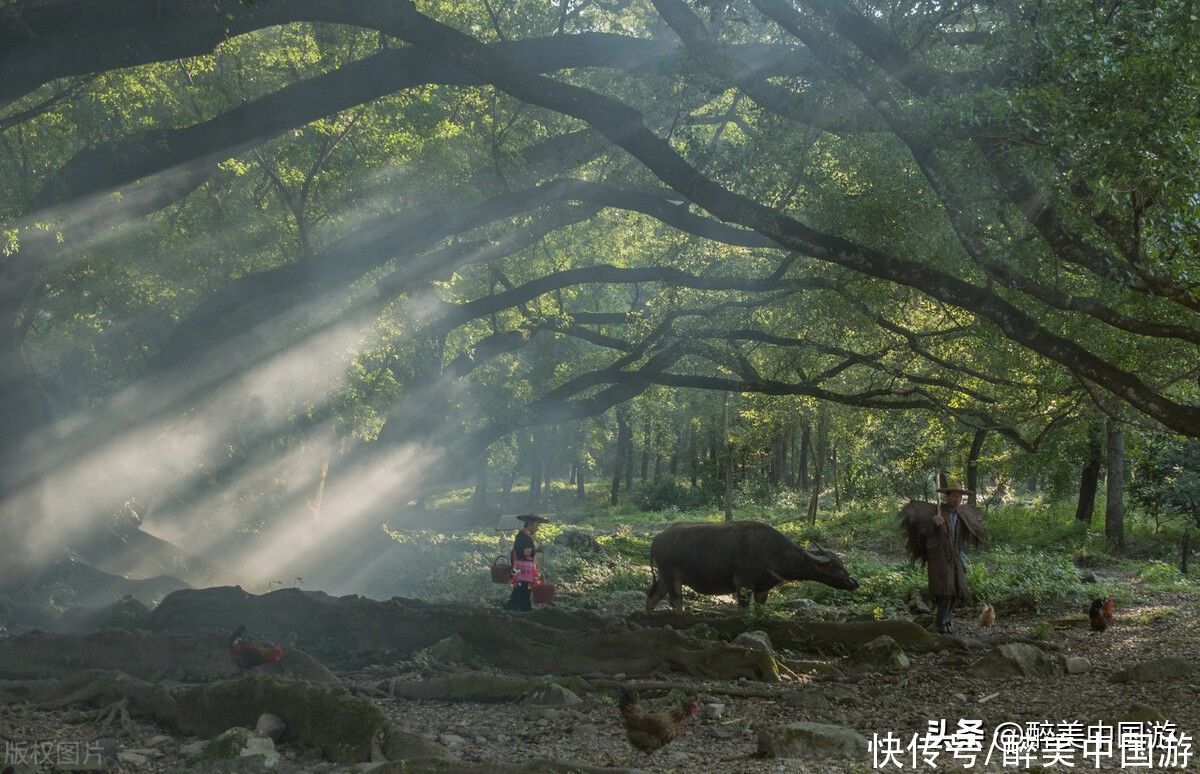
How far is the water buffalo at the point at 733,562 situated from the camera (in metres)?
16.3

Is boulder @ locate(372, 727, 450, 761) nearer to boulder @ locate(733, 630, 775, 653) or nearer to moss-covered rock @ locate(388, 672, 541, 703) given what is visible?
moss-covered rock @ locate(388, 672, 541, 703)

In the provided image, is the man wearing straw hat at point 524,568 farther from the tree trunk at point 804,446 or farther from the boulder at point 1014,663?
the tree trunk at point 804,446

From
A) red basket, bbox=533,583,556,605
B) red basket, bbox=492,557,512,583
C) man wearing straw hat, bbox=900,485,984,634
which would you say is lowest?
red basket, bbox=533,583,556,605

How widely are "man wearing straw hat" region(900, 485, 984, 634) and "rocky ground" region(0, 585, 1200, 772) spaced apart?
1369 millimetres

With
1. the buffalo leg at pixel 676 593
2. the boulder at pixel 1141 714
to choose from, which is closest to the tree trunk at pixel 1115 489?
the buffalo leg at pixel 676 593

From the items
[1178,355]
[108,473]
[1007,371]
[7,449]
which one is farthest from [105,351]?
[1178,355]

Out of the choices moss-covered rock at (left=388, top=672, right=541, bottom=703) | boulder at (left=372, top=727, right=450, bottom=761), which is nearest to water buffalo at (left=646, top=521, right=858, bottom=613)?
moss-covered rock at (left=388, top=672, right=541, bottom=703)

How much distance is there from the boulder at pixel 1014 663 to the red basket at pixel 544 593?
6550mm

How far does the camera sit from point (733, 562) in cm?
1680

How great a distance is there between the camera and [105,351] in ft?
80.9

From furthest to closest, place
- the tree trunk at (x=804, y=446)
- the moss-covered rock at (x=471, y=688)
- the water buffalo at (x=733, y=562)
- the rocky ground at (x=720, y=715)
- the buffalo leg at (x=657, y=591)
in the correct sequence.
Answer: the tree trunk at (x=804, y=446) < the buffalo leg at (x=657, y=591) < the water buffalo at (x=733, y=562) < the moss-covered rock at (x=471, y=688) < the rocky ground at (x=720, y=715)

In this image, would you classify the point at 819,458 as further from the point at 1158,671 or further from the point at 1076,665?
the point at 1158,671

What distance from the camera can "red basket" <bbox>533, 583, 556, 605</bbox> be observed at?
51.6 ft

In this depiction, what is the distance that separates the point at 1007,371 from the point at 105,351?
770 inches
